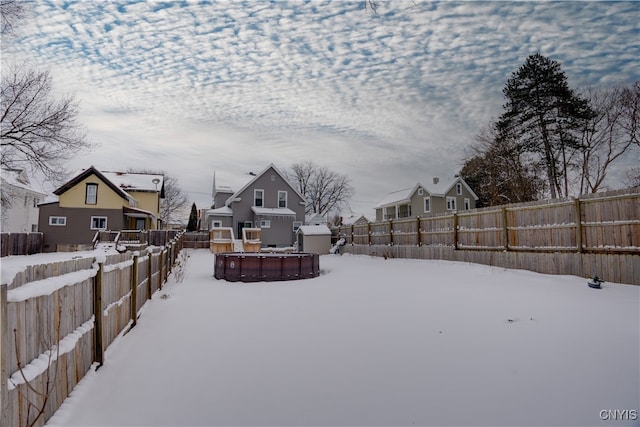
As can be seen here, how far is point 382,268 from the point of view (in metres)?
15.1

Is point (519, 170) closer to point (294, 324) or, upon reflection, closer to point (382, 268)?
point (382, 268)

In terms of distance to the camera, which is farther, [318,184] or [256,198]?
[318,184]

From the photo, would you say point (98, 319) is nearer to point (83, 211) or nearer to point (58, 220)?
point (83, 211)

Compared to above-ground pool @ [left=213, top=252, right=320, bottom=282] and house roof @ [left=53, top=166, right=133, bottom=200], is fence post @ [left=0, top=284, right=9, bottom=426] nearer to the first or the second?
above-ground pool @ [left=213, top=252, right=320, bottom=282]

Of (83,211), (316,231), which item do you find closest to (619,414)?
(316,231)

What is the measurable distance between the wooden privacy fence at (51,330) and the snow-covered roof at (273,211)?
26.2m

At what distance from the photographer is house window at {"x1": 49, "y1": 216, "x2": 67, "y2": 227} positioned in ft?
89.8

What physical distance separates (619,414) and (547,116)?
27996 millimetres

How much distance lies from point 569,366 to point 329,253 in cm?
2013

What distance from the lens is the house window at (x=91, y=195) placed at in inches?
1117

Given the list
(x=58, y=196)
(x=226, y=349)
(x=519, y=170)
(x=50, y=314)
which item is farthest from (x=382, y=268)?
(x=58, y=196)

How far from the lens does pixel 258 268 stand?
1241cm

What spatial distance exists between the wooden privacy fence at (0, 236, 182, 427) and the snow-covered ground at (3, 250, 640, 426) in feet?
0.86

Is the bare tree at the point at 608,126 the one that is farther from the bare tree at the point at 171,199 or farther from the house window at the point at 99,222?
the bare tree at the point at 171,199
